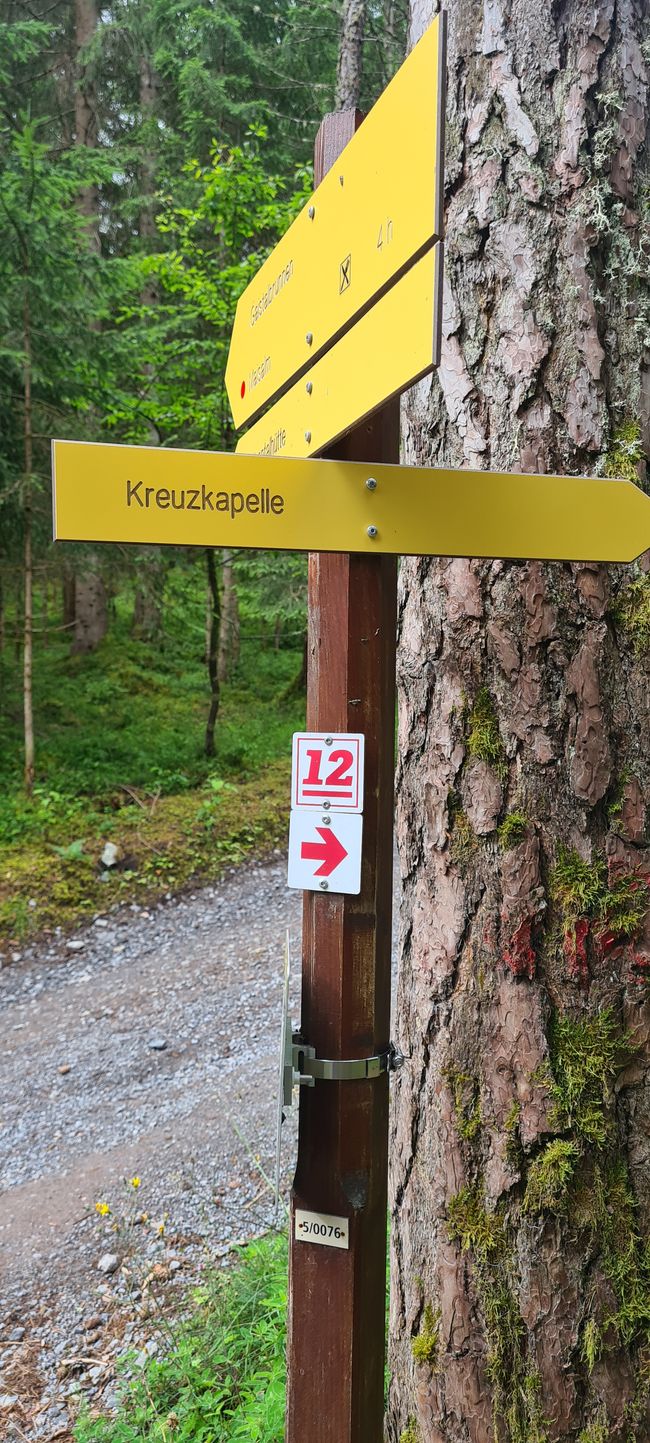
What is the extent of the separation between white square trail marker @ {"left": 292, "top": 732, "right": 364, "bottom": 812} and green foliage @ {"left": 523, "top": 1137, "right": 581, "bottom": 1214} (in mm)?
779

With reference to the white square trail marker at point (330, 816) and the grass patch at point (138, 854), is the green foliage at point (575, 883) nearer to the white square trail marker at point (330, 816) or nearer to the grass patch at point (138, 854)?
the white square trail marker at point (330, 816)

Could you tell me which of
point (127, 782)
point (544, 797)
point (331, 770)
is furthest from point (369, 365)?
point (127, 782)

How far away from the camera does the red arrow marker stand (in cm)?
144

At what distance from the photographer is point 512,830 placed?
1649 mm

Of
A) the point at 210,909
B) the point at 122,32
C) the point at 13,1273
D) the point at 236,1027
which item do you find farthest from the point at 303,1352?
the point at 122,32

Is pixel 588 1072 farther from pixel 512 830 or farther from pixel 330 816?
pixel 330 816

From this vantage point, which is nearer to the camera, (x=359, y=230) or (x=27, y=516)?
(x=359, y=230)

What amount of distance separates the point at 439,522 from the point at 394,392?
12.8 inches

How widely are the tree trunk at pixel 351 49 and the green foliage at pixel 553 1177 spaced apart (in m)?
8.86

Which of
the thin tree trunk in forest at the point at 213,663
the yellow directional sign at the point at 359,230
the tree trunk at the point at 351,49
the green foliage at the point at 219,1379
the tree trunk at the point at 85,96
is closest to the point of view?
the yellow directional sign at the point at 359,230

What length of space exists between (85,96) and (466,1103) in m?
14.9

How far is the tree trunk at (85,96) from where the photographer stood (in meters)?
12.0

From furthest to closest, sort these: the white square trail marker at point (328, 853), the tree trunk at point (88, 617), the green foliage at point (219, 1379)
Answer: the tree trunk at point (88, 617), the green foliage at point (219, 1379), the white square trail marker at point (328, 853)

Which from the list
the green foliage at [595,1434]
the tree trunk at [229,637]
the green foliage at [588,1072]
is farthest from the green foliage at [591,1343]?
the tree trunk at [229,637]
